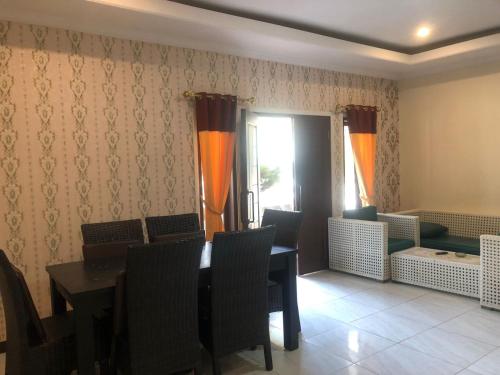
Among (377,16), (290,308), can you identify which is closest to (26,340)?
(290,308)

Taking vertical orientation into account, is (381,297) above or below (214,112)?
below

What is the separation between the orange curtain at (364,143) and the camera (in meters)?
5.35

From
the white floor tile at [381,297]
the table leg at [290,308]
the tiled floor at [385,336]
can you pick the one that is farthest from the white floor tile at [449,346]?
the table leg at [290,308]

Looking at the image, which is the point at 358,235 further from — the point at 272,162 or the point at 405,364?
the point at 405,364

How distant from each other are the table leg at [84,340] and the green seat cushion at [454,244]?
405 cm

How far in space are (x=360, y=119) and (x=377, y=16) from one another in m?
1.62

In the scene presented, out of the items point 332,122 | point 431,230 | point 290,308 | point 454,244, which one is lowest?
point 290,308

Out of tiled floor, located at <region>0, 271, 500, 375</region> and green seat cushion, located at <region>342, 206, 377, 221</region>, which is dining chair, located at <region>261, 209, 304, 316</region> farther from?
green seat cushion, located at <region>342, 206, 377, 221</region>

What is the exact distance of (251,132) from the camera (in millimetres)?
4445

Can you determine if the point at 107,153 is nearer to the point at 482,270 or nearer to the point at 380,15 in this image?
the point at 380,15

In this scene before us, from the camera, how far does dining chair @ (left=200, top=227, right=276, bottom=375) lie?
100 inches

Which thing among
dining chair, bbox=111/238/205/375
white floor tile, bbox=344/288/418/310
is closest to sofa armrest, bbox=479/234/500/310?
white floor tile, bbox=344/288/418/310

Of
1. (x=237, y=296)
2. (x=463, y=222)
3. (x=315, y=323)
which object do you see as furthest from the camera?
(x=463, y=222)

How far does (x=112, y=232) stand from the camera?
10.8 feet
